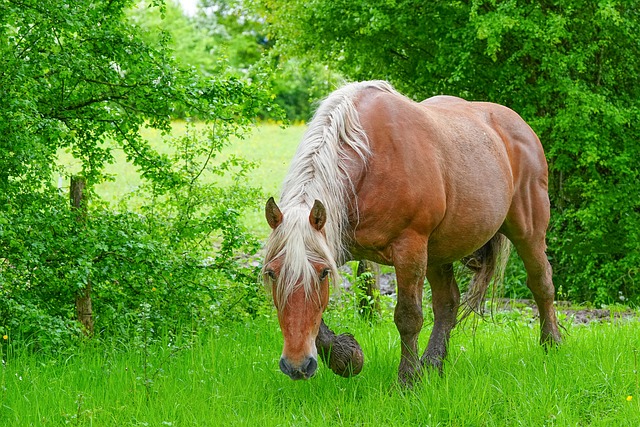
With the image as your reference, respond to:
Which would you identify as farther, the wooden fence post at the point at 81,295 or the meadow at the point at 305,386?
the wooden fence post at the point at 81,295

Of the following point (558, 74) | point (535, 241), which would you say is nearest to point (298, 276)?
point (535, 241)

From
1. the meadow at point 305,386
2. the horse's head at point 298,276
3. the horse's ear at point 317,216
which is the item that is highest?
the horse's ear at point 317,216

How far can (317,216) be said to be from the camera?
472 cm

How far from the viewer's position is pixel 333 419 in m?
4.78

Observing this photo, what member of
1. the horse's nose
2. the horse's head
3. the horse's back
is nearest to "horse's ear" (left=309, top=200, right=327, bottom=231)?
the horse's head

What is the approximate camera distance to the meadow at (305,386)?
473 centimetres

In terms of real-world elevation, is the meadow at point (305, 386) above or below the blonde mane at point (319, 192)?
below

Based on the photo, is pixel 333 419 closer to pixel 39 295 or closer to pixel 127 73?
pixel 39 295

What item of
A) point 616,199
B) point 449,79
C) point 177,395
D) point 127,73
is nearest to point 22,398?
point 177,395

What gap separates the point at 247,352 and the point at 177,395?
1235mm

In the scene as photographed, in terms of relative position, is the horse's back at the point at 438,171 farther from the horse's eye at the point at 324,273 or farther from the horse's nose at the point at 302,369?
the horse's nose at the point at 302,369

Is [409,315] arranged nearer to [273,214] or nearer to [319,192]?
[319,192]

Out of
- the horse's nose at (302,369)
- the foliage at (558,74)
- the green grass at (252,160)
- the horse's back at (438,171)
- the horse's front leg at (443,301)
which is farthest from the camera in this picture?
the green grass at (252,160)

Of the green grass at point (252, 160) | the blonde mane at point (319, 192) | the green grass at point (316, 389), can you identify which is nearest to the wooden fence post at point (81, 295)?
the green grass at point (316, 389)
